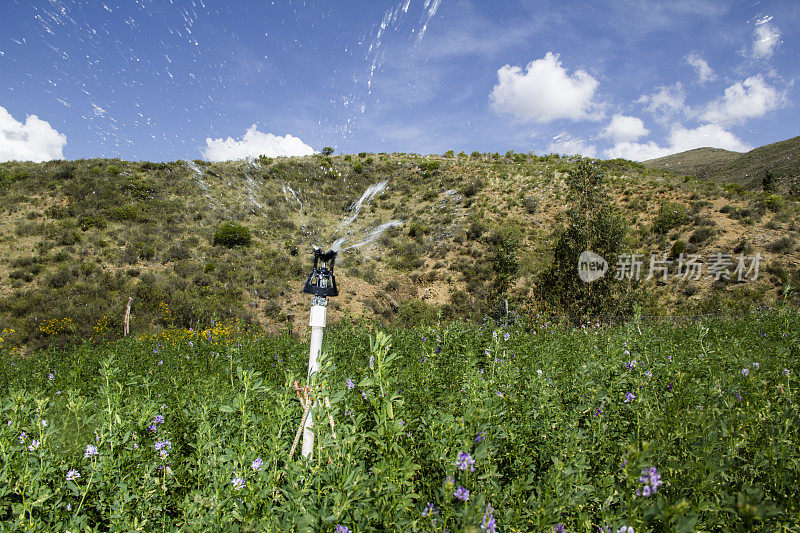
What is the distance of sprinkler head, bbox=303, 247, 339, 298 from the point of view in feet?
9.30

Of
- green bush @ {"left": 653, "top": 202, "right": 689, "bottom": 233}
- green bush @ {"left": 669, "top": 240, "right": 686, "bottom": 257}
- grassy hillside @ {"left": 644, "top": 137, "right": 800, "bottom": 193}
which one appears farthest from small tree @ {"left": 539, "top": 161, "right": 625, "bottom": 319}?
grassy hillside @ {"left": 644, "top": 137, "right": 800, "bottom": 193}

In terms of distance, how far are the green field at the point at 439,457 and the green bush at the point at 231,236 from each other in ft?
68.1

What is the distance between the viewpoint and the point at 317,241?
25.6 m

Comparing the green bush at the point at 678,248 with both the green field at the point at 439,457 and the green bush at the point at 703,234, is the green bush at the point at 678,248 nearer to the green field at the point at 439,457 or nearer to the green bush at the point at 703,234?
the green bush at the point at 703,234

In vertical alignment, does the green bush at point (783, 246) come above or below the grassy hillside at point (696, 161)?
below

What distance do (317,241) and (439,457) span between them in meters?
24.6

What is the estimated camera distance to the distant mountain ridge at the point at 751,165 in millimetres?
39906

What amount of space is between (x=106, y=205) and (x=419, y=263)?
811 inches

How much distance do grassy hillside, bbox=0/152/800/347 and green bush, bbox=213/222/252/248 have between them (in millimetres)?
627

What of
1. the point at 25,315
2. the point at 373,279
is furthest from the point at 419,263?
the point at 25,315

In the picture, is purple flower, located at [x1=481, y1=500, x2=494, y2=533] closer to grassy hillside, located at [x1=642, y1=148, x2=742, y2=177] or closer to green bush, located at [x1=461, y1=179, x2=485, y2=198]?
green bush, located at [x1=461, y1=179, x2=485, y2=198]

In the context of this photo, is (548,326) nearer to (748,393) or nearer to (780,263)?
(748,393)

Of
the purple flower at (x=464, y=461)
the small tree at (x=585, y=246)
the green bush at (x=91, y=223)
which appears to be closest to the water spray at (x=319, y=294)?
the purple flower at (x=464, y=461)

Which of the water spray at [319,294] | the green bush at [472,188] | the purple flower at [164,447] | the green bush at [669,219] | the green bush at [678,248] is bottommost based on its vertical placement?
the purple flower at [164,447]
